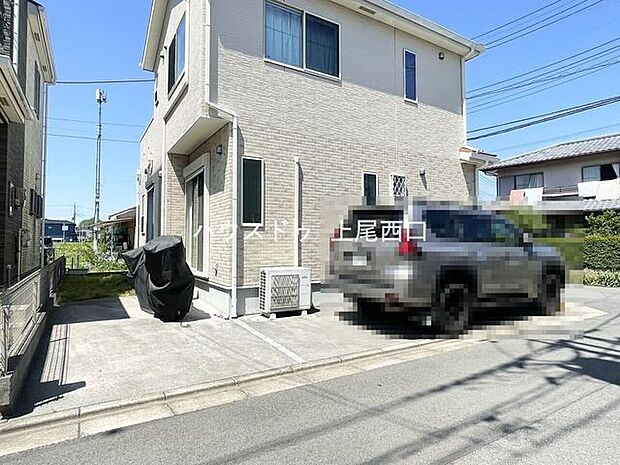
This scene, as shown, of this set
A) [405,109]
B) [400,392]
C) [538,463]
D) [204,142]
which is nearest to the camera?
[538,463]

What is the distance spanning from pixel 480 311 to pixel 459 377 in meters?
2.84

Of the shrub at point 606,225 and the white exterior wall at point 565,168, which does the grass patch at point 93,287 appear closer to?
the shrub at point 606,225

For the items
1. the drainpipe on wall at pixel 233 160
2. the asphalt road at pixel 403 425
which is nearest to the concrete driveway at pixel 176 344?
the drainpipe on wall at pixel 233 160

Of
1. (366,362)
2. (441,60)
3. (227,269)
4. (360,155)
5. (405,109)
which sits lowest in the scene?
(366,362)

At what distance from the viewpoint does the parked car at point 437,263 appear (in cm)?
637

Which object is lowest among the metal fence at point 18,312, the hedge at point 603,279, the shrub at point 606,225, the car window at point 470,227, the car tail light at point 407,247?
the hedge at point 603,279

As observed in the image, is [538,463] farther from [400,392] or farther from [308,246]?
[308,246]

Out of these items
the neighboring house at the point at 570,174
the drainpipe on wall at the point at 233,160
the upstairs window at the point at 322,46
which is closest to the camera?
the drainpipe on wall at the point at 233,160

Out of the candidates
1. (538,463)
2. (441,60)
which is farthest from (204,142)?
(538,463)

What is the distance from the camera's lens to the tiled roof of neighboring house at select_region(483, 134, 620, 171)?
2312 cm

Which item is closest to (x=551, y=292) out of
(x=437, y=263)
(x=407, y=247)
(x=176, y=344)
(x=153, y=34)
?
(x=437, y=263)

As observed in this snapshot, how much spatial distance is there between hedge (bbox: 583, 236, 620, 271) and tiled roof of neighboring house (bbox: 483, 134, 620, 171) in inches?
253

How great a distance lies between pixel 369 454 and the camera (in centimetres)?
313

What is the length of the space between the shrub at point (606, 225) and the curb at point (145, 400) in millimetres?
16424
